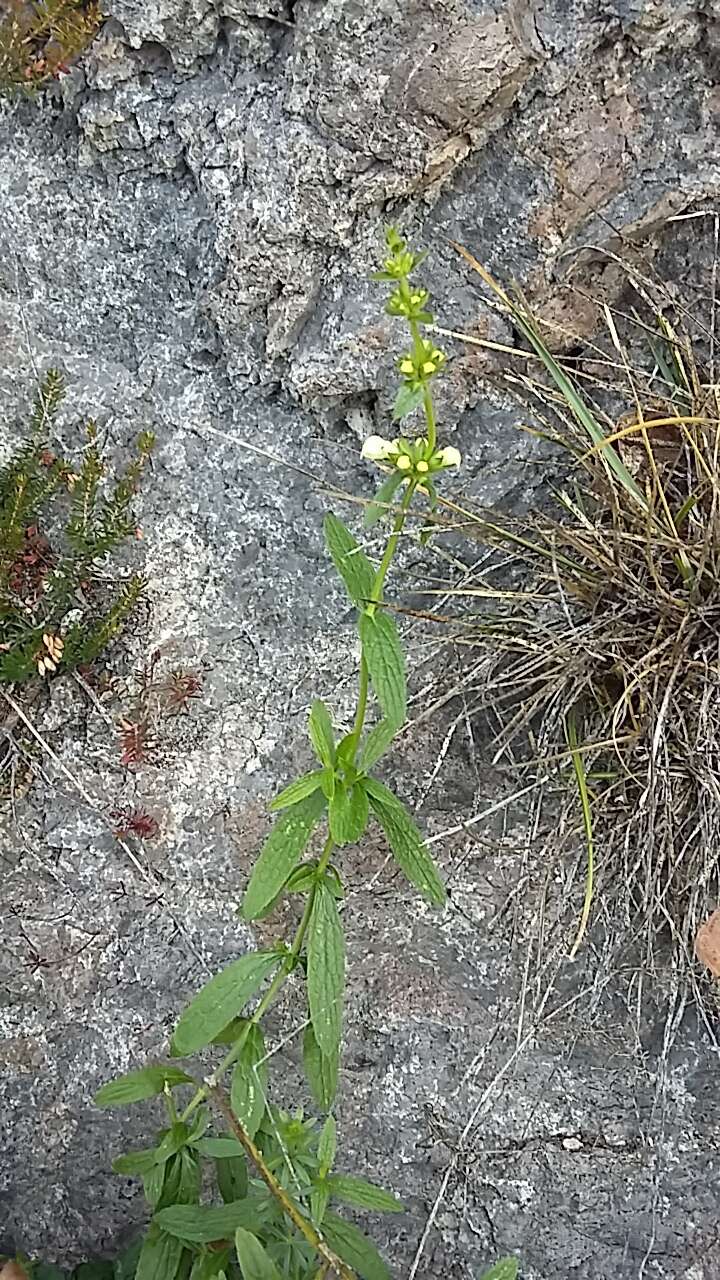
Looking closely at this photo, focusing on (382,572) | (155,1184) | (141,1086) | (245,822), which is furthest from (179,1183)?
(382,572)

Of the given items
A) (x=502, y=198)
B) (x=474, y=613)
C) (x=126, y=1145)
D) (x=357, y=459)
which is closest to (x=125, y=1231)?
(x=126, y=1145)

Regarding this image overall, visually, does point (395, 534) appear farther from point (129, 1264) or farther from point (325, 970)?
point (129, 1264)

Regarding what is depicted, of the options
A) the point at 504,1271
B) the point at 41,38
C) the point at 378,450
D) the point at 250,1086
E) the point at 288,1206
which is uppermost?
the point at 41,38

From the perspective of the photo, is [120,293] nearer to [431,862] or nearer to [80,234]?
[80,234]

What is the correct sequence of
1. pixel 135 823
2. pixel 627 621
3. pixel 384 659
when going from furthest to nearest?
pixel 135 823 → pixel 627 621 → pixel 384 659

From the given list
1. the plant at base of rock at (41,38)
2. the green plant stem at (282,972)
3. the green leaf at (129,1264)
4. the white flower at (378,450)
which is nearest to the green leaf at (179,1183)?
the green plant stem at (282,972)

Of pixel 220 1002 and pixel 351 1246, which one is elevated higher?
pixel 220 1002

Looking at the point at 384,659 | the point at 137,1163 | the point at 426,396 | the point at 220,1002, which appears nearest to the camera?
the point at 426,396

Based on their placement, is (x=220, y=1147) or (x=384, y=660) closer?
(x=384, y=660)

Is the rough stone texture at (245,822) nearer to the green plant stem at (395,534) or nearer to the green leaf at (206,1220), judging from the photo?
the green leaf at (206,1220)
